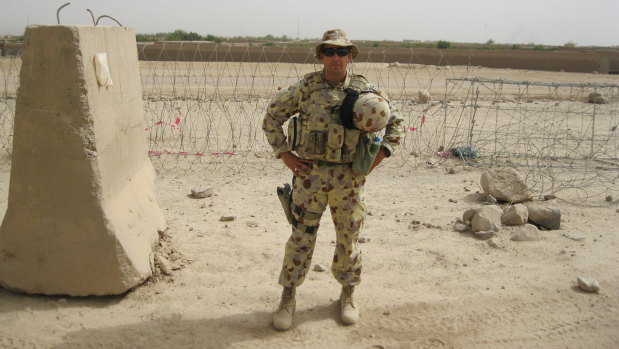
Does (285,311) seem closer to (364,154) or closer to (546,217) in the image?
(364,154)

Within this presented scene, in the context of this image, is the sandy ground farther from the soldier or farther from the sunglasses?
the sunglasses

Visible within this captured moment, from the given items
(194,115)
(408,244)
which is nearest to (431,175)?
(408,244)

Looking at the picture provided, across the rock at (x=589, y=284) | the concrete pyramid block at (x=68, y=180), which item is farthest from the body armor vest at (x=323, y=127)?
the rock at (x=589, y=284)

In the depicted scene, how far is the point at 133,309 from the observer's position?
3.34 m

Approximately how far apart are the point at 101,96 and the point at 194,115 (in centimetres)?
713

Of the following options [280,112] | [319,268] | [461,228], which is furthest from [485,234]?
[280,112]

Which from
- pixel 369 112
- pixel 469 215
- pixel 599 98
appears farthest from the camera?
pixel 599 98

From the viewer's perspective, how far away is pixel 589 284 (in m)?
3.73

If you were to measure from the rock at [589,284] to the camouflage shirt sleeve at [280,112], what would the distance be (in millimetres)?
2413

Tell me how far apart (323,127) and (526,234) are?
267 cm

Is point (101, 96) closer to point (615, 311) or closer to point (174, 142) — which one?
point (615, 311)

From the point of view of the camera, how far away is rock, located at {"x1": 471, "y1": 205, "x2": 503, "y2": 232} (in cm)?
477

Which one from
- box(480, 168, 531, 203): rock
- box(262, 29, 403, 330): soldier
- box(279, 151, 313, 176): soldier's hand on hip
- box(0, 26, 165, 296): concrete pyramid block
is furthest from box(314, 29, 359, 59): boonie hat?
box(480, 168, 531, 203): rock

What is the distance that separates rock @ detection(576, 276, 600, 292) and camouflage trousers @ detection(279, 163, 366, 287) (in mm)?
1779
